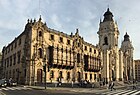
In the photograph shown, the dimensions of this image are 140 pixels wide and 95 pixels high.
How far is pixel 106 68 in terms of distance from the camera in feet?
250

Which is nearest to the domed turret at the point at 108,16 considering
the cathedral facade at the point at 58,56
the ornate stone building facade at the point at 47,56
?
the cathedral facade at the point at 58,56

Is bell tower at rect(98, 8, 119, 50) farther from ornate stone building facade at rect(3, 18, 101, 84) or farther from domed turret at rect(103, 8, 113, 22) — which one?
ornate stone building facade at rect(3, 18, 101, 84)

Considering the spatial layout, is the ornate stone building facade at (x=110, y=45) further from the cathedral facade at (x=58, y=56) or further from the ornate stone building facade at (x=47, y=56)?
the ornate stone building facade at (x=47, y=56)

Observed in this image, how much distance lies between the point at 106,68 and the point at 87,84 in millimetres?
31409

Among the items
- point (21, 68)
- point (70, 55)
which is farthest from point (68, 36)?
point (21, 68)

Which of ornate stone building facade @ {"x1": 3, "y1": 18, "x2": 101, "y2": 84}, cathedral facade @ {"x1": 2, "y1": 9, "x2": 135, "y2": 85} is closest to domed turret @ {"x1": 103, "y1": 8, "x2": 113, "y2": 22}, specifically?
cathedral facade @ {"x1": 2, "y1": 9, "x2": 135, "y2": 85}

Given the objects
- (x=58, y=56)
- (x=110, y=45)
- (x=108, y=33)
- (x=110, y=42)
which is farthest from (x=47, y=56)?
(x=108, y=33)

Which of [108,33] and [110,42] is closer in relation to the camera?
[110,42]

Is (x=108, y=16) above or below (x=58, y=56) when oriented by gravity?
above

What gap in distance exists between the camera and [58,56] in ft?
178

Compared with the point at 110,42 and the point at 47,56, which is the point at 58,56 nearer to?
the point at 47,56

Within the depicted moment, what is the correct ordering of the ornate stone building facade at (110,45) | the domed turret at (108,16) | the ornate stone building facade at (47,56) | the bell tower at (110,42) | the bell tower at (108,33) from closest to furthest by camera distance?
1. the ornate stone building facade at (47,56)
2. the ornate stone building facade at (110,45)
3. the bell tower at (110,42)
4. the bell tower at (108,33)
5. the domed turret at (108,16)

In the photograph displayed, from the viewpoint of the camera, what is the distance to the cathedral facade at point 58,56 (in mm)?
49656

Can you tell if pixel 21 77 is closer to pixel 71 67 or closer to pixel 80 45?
pixel 71 67
